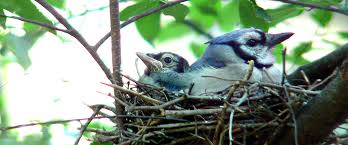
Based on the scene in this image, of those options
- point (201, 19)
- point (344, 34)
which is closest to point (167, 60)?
point (344, 34)

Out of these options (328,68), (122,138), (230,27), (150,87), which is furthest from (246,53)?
(230,27)

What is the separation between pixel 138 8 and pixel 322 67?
3.47 feet

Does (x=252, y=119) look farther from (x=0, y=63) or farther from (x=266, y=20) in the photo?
(x=0, y=63)

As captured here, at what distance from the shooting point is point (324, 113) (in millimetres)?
3082

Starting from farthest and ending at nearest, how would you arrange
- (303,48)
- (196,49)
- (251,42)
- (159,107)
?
(196,49) → (303,48) → (251,42) → (159,107)

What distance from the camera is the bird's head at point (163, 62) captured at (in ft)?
14.0

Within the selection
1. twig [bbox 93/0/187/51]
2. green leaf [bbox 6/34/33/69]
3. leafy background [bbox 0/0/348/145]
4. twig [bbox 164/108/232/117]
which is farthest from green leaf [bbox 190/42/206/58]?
twig [bbox 164/108/232/117]

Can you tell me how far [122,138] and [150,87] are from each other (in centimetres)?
32

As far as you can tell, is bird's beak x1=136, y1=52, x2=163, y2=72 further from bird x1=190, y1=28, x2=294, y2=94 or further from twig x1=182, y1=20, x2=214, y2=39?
twig x1=182, y1=20, x2=214, y2=39

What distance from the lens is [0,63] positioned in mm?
6578

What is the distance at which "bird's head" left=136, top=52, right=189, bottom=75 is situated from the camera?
4.25 m

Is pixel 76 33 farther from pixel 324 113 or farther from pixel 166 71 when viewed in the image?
pixel 324 113

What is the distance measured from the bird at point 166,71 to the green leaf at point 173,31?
319cm

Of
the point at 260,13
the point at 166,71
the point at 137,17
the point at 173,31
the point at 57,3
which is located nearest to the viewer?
the point at 137,17
